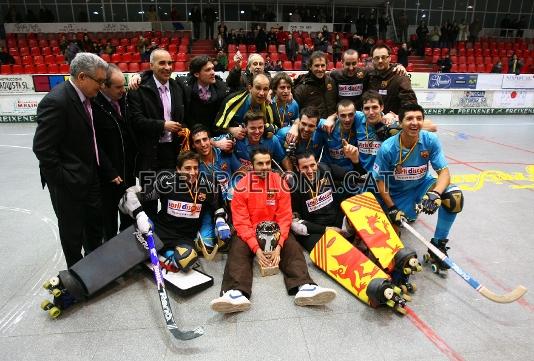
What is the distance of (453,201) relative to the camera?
9.78 feet

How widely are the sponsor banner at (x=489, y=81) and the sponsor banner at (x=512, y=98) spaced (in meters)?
0.22

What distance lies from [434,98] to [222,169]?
9.50 m

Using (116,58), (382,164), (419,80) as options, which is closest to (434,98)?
(419,80)

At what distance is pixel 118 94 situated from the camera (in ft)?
9.86

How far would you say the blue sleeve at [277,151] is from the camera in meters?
3.58

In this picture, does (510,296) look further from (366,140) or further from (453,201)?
(366,140)

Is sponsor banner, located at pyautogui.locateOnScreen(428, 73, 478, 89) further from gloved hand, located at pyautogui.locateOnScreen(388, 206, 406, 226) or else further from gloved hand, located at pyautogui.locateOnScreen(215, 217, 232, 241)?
gloved hand, located at pyautogui.locateOnScreen(215, 217, 232, 241)

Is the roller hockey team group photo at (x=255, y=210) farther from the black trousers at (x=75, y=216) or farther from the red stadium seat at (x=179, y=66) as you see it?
the red stadium seat at (x=179, y=66)

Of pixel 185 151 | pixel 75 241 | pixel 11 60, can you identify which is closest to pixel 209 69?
pixel 185 151

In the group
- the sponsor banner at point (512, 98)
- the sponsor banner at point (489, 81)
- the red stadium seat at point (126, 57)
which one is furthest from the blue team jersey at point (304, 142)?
the red stadium seat at point (126, 57)

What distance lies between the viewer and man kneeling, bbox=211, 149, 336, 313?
2506mm

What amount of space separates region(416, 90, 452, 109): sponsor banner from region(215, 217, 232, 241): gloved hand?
31.2 feet

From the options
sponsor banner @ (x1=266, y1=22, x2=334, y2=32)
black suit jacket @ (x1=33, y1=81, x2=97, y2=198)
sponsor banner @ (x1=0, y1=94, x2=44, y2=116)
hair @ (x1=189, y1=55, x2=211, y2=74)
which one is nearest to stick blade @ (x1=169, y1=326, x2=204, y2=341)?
black suit jacket @ (x1=33, y1=81, x2=97, y2=198)

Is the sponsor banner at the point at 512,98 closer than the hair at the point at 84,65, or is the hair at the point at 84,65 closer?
the hair at the point at 84,65
